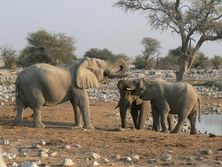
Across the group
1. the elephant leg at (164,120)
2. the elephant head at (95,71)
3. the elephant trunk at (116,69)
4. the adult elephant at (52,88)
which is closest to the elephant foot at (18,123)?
the adult elephant at (52,88)

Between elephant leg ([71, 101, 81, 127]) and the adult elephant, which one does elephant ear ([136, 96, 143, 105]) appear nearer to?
the adult elephant

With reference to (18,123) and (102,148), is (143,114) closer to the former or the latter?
(18,123)

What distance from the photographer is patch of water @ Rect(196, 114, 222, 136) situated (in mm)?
18203

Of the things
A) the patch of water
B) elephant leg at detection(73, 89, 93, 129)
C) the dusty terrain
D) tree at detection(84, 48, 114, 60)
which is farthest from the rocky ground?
tree at detection(84, 48, 114, 60)

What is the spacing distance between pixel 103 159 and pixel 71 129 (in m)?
4.56

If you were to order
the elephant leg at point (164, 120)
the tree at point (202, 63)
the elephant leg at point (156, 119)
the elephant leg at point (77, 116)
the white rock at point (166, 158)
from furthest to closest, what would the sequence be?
the tree at point (202, 63) < the elephant leg at point (156, 119) < the elephant leg at point (164, 120) < the elephant leg at point (77, 116) < the white rock at point (166, 158)

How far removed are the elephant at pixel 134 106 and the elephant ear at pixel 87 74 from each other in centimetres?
95

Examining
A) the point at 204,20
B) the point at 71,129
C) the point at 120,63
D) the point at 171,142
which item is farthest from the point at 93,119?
the point at 204,20

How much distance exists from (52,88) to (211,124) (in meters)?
8.59

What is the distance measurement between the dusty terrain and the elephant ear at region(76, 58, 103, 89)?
1.20 m

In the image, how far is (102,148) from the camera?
941 cm

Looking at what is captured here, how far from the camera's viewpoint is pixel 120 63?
1498 centimetres

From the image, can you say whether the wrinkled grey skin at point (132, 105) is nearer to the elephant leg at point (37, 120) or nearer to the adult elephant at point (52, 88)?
the adult elephant at point (52, 88)

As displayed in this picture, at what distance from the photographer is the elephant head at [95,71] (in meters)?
13.7
